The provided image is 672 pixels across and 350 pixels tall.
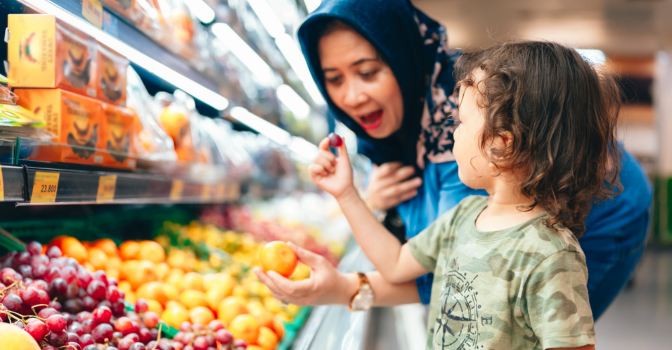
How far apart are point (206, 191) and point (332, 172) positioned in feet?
2.90

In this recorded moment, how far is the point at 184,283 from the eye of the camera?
148 cm

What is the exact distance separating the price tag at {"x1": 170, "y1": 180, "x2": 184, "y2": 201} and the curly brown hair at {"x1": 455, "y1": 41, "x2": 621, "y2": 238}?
1120 mm

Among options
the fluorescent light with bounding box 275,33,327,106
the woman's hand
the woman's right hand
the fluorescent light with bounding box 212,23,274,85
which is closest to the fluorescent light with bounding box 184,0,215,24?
the fluorescent light with bounding box 212,23,274,85

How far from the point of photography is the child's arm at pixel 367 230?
116cm

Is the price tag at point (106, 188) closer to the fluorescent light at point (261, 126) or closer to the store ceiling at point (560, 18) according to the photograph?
the fluorescent light at point (261, 126)

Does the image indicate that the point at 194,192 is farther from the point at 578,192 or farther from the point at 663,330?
the point at 663,330

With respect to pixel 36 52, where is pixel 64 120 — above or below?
below

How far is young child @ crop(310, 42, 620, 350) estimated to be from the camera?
0.75 meters

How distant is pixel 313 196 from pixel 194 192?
8.72 ft

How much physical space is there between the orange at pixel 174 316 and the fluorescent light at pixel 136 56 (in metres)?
0.77

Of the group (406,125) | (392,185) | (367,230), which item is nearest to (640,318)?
(392,185)

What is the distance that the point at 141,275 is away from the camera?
4.58ft

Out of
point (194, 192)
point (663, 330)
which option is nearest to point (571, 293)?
point (194, 192)

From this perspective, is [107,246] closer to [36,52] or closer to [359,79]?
[36,52]
